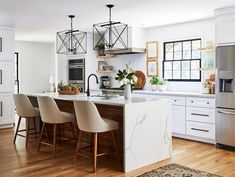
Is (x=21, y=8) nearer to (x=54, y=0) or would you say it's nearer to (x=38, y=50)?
(x=54, y=0)

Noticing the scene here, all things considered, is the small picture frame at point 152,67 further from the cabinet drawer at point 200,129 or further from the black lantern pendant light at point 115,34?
the cabinet drawer at point 200,129

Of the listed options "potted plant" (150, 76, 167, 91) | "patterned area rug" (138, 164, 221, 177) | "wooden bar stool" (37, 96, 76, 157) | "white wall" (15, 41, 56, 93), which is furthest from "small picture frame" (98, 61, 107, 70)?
"patterned area rug" (138, 164, 221, 177)

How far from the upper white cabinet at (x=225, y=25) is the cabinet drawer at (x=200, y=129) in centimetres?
150

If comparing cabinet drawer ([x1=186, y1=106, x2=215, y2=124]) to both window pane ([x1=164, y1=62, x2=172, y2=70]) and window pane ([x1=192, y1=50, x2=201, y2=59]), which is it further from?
window pane ([x1=164, y1=62, x2=172, y2=70])

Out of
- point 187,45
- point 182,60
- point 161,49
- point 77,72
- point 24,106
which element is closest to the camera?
point 24,106

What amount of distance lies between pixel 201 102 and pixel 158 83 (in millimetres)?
1459

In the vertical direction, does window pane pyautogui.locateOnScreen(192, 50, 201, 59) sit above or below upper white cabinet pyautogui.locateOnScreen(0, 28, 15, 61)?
below

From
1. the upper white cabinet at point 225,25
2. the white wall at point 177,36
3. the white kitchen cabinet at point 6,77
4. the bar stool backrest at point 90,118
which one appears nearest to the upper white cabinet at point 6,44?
the white kitchen cabinet at point 6,77

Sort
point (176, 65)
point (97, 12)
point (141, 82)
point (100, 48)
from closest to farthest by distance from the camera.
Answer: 1. point (97, 12)
2. point (176, 65)
3. point (141, 82)
4. point (100, 48)

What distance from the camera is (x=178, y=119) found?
5.60m

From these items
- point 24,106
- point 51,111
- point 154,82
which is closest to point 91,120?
point 51,111

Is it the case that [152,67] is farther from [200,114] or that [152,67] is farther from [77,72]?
[77,72]

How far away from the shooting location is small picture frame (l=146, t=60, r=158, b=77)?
22.2 ft

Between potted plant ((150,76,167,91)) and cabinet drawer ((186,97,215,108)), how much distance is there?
108cm
